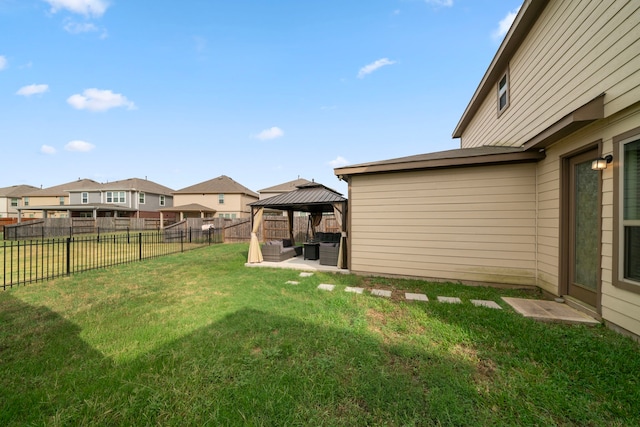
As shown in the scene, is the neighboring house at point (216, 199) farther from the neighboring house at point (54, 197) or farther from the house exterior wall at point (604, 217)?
the house exterior wall at point (604, 217)

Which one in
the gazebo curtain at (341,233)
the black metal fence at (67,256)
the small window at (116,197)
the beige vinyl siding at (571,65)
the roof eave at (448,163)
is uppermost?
the beige vinyl siding at (571,65)

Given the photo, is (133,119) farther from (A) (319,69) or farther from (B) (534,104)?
(B) (534,104)

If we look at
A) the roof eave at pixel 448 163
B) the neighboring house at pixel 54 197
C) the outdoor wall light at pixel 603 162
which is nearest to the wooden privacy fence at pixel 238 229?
the roof eave at pixel 448 163

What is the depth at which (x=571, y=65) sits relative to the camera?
3943mm

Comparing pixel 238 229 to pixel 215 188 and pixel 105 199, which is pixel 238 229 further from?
pixel 105 199

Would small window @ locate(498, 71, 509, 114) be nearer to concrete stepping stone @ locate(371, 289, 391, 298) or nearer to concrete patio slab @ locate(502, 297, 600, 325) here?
concrete patio slab @ locate(502, 297, 600, 325)

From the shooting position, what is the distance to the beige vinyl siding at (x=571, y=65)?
9.75ft

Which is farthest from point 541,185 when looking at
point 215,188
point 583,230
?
point 215,188

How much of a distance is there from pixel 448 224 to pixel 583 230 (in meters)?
2.16

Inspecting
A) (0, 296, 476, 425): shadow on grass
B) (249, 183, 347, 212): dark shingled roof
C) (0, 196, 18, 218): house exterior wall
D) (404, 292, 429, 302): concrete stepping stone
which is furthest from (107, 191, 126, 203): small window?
(404, 292, 429, 302): concrete stepping stone

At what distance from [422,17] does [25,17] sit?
43.5ft

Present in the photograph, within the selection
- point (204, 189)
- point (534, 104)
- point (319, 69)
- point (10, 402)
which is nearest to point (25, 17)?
point (319, 69)

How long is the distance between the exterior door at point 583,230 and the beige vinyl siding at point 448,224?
0.94 meters

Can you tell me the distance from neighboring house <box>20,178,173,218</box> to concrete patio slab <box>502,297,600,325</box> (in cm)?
3150
